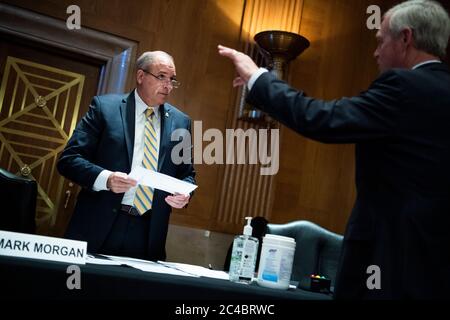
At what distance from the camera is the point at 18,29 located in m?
3.50

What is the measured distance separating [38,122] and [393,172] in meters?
2.99

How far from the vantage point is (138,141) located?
8.07 feet

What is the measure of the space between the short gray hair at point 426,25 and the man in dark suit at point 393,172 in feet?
0.29

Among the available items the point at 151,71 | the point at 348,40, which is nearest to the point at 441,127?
the point at 151,71

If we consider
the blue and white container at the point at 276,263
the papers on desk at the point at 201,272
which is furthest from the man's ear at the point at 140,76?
the blue and white container at the point at 276,263

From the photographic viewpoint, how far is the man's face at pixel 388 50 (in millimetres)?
1464

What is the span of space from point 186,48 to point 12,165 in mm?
1582

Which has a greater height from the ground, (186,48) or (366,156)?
(186,48)

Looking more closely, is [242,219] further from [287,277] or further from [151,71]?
[287,277]

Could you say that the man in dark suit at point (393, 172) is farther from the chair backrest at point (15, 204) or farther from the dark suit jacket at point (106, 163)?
the chair backrest at point (15, 204)

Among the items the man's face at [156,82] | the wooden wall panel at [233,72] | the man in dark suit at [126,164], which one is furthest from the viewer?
the wooden wall panel at [233,72]

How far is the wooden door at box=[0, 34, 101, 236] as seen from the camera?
3.57 meters

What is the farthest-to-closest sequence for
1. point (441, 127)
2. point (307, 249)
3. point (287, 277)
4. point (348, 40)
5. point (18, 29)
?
1. point (348, 40)
2. point (18, 29)
3. point (307, 249)
4. point (287, 277)
5. point (441, 127)

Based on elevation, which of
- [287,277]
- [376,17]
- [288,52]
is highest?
[376,17]
